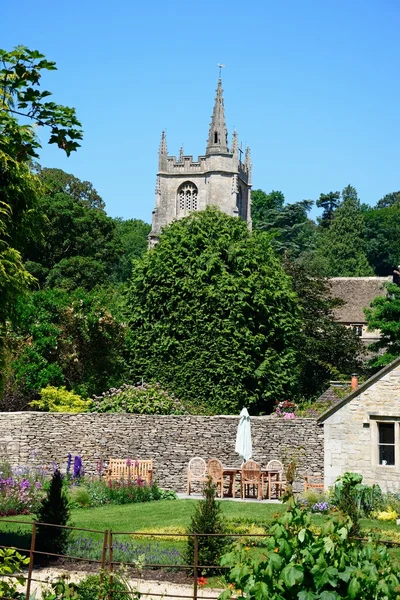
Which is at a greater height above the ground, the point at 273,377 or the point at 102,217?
the point at 102,217

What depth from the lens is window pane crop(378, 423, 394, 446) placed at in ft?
79.4

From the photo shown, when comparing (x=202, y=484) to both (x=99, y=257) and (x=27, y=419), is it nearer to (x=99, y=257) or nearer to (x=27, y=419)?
(x=27, y=419)

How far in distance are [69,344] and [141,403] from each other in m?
7.65

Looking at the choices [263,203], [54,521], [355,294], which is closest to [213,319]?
[54,521]

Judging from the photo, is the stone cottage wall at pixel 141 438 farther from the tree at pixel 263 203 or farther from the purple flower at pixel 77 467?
the tree at pixel 263 203

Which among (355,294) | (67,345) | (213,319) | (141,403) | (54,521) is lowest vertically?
(54,521)

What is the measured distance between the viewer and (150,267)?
37469mm

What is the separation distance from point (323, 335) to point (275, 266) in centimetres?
1015

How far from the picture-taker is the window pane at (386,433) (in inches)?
953

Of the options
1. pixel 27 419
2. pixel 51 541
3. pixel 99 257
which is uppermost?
pixel 99 257

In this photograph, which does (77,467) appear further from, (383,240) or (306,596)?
(383,240)

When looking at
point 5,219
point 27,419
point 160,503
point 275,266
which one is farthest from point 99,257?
point 5,219

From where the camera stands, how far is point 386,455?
24312 millimetres

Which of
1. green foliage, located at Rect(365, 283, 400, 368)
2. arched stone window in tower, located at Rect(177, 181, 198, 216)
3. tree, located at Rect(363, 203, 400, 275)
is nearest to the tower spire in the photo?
arched stone window in tower, located at Rect(177, 181, 198, 216)
